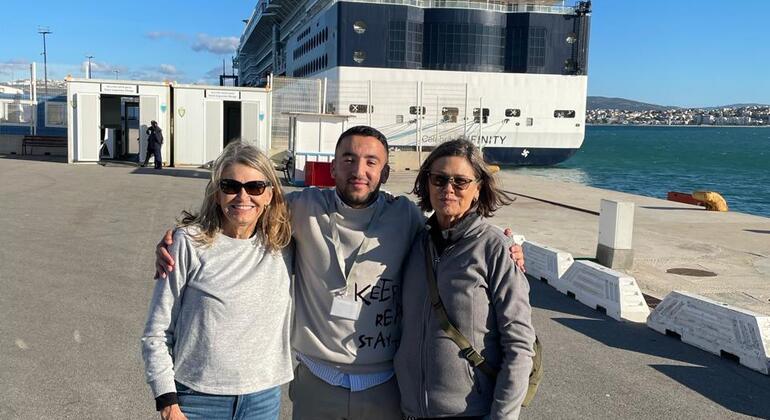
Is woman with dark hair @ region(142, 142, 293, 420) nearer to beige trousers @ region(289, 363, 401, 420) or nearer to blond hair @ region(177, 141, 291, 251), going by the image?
blond hair @ region(177, 141, 291, 251)

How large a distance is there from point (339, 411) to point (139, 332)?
3854mm

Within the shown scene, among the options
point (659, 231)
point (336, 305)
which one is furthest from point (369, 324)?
point (659, 231)

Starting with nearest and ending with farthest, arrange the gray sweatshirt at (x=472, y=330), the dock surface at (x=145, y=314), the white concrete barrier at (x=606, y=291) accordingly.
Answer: the gray sweatshirt at (x=472, y=330)
the dock surface at (x=145, y=314)
the white concrete barrier at (x=606, y=291)

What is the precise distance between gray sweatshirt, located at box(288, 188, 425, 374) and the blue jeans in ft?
0.91

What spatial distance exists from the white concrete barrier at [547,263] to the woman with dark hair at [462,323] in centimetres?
594

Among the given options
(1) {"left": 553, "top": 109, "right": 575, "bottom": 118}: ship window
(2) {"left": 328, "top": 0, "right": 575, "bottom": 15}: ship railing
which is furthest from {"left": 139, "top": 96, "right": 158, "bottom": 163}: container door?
(1) {"left": 553, "top": 109, "right": 575, "bottom": 118}: ship window

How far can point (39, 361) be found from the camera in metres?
5.05

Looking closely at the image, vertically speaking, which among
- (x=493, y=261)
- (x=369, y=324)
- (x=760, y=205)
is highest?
(x=493, y=261)

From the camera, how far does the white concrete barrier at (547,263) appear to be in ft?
27.2

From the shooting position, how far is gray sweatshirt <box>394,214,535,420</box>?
93.4 inches

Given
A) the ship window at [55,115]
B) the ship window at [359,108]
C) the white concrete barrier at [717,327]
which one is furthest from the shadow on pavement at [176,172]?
the white concrete barrier at [717,327]

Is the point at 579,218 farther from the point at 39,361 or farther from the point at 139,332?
the point at 39,361

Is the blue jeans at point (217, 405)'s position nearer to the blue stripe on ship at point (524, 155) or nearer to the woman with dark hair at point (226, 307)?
the woman with dark hair at point (226, 307)

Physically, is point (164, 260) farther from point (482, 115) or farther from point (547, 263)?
point (482, 115)
